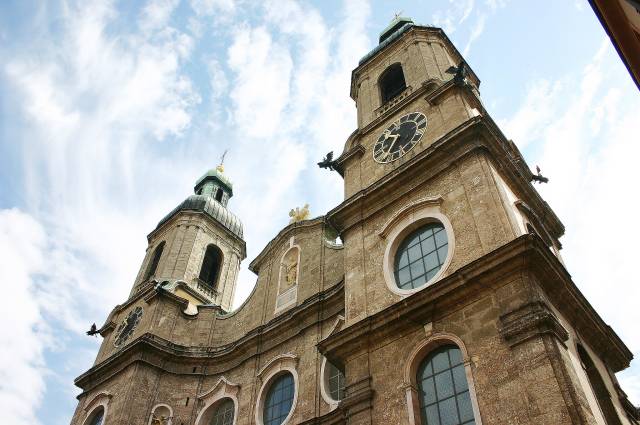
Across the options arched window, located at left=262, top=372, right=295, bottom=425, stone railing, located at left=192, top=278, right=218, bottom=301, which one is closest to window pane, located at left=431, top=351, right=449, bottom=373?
arched window, located at left=262, top=372, right=295, bottom=425

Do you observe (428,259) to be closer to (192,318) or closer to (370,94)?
(370,94)

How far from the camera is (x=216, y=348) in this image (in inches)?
691

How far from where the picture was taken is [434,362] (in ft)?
30.7

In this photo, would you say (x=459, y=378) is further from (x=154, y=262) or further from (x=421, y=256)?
(x=154, y=262)

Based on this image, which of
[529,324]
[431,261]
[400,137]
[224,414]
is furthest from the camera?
[224,414]

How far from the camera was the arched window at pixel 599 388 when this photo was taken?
9422 mm

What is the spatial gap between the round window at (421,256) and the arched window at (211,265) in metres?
13.4

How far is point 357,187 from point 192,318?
8.43 m

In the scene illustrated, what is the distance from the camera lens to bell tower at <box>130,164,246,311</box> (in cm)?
2153

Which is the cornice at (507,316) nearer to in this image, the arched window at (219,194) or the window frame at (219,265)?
the window frame at (219,265)

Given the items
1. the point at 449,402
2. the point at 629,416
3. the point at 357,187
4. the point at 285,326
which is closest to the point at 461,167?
the point at 357,187

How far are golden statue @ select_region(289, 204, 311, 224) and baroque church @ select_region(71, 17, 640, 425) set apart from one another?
4.8 inches

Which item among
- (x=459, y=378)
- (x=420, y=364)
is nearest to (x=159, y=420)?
(x=420, y=364)

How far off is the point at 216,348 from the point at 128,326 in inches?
167
